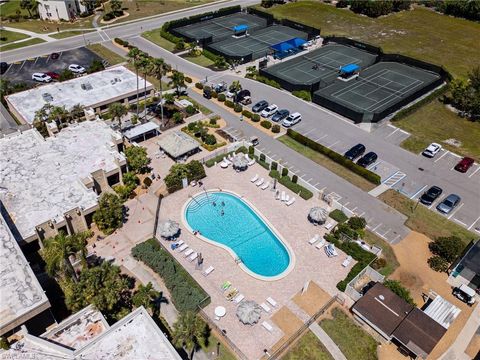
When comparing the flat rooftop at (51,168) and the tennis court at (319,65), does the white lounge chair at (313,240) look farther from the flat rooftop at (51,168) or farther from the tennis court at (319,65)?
the tennis court at (319,65)

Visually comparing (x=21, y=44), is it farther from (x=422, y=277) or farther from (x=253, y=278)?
(x=422, y=277)

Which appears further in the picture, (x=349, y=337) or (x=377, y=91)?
(x=377, y=91)

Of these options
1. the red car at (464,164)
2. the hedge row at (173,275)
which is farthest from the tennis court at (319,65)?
the hedge row at (173,275)

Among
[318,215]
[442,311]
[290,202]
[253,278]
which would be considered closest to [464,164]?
[318,215]

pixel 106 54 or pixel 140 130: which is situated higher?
pixel 106 54

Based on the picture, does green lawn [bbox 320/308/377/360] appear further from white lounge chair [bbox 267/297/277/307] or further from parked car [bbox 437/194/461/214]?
parked car [bbox 437/194/461/214]

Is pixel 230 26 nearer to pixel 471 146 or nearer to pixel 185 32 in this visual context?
pixel 185 32
